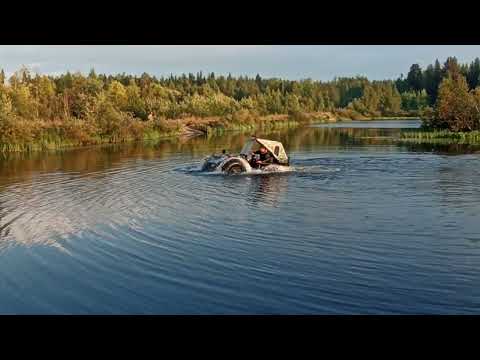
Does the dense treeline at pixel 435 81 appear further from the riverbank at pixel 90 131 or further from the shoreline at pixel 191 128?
the riverbank at pixel 90 131

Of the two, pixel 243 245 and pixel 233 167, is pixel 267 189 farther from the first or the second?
pixel 243 245

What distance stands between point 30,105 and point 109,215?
189ft


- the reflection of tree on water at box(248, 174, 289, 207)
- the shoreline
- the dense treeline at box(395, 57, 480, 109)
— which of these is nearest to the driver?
the reflection of tree on water at box(248, 174, 289, 207)

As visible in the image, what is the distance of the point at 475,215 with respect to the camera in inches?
645

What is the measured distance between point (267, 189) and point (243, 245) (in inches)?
376

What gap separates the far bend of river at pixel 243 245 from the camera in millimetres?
9469

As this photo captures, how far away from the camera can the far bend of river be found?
947 centimetres

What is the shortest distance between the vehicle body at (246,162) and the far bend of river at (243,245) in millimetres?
1482

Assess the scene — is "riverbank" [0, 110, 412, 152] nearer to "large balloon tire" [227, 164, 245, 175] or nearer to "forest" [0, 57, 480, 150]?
"forest" [0, 57, 480, 150]

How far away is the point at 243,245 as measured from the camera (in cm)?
1325

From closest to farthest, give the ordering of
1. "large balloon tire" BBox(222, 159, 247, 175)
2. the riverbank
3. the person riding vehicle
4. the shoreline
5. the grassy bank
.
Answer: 1. "large balloon tire" BBox(222, 159, 247, 175)
2. the person riding vehicle
3. the grassy bank
4. the riverbank
5. the shoreline

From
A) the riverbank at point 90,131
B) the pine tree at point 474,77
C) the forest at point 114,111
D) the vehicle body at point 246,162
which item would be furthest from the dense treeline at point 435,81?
the vehicle body at point 246,162

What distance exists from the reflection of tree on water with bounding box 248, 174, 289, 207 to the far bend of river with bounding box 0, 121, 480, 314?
0.08m
